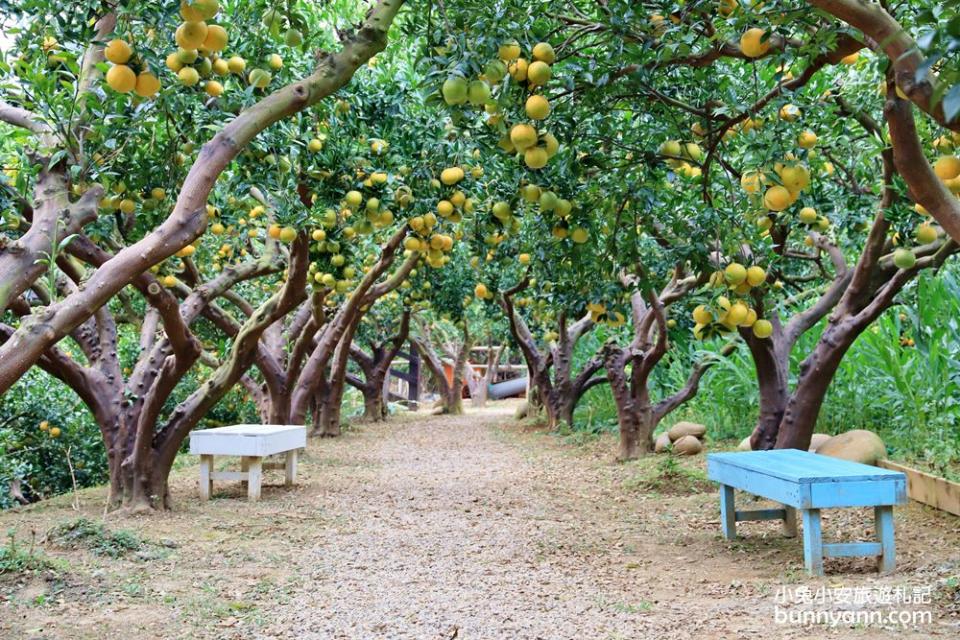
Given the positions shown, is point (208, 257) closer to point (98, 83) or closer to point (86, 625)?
point (98, 83)

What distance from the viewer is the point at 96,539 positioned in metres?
5.03

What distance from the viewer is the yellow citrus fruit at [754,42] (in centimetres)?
338

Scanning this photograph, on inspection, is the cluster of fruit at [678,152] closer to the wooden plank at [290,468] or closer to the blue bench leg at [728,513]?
the blue bench leg at [728,513]

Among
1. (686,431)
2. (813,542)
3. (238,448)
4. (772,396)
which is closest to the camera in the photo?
(813,542)

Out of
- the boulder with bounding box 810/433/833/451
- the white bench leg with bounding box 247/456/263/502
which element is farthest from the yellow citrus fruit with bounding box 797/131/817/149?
the white bench leg with bounding box 247/456/263/502

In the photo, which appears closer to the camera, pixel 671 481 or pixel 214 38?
pixel 214 38

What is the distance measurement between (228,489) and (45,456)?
12.1 feet

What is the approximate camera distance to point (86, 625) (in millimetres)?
3695

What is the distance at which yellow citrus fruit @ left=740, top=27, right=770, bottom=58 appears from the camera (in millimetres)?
3375

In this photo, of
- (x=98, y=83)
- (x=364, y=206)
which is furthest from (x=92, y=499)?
(x=98, y=83)

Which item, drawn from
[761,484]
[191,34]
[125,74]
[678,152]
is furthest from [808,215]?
[125,74]

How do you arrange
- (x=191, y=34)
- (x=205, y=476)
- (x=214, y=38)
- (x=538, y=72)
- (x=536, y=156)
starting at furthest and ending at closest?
(x=205, y=476) < (x=536, y=156) < (x=538, y=72) < (x=214, y=38) < (x=191, y=34)

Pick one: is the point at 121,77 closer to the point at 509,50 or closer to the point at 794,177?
the point at 509,50

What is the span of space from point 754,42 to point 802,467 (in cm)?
233
